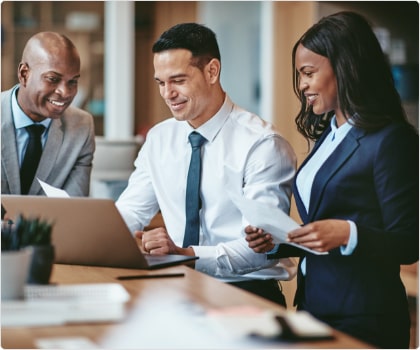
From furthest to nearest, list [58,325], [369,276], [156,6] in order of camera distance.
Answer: [156,6]
[369,276]
[58,325]

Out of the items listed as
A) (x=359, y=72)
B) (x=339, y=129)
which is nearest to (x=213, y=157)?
(x=339, y=129)

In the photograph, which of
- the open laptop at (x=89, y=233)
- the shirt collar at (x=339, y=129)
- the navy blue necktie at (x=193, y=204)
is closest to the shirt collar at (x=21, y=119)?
the navy blue necktie at (x=193, y=204)

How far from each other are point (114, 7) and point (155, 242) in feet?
16.9

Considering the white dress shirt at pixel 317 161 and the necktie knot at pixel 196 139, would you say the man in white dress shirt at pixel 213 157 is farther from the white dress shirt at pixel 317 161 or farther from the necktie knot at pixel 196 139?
the white dress shirt at pixel 317 161

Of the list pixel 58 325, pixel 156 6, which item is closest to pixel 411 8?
pixel 156 6

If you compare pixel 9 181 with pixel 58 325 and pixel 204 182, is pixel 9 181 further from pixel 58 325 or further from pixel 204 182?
pixel 58 325

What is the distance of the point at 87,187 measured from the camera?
2848 mm

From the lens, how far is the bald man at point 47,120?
8.90ft

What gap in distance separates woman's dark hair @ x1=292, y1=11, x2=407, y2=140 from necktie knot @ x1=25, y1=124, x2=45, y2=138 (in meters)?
1.23

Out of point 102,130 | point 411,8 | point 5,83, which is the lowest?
point 102,130

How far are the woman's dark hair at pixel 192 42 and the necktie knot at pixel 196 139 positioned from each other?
218 mm

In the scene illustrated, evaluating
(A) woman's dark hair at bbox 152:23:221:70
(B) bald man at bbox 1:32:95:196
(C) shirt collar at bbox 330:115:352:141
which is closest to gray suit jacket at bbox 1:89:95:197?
(B) bald man at bbox 1:32:95:196

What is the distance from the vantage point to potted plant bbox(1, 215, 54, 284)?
1432 millimetres

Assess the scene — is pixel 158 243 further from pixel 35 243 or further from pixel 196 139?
pixel 35 243
